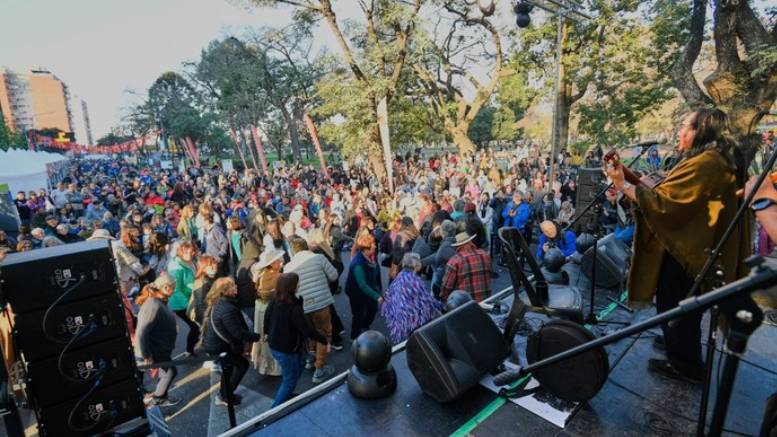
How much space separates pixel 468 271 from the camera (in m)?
4.69

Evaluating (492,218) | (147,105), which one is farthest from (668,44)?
(147,105)

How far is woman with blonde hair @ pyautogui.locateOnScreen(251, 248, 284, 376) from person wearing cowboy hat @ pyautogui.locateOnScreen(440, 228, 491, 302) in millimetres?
1961

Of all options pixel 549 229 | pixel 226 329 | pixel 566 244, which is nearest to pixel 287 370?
pixel 226 329

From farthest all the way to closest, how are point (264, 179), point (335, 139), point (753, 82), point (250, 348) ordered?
point (264, 179), point (335, 139), point (753, 82), point (250, 348)

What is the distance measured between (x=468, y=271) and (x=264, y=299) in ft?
7.88

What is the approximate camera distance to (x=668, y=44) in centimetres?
1484

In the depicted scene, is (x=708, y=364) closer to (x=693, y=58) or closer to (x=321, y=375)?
(x=321, y=375)

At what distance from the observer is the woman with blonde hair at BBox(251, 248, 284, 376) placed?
4711 millimetres

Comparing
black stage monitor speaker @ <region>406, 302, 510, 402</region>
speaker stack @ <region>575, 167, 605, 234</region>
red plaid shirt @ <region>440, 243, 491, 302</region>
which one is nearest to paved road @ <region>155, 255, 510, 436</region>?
red plaid shirt @ <region>440, 243, 491, 302</region>

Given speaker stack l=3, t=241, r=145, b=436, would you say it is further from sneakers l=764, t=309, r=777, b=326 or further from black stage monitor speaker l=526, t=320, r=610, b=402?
sneakers l=764, t=309, r=777, b=326

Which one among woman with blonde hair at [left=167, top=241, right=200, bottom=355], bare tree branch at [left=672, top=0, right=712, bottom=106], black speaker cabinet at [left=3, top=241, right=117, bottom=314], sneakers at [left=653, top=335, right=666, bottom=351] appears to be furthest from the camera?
bare tree branch at [left=672, top=0, right=712, bottom=106]

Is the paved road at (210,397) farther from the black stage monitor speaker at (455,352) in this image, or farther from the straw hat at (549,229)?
the straw hat at (549,229)

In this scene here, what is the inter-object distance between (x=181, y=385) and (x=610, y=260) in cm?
573

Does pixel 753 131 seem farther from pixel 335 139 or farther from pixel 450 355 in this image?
pixel 335 139
